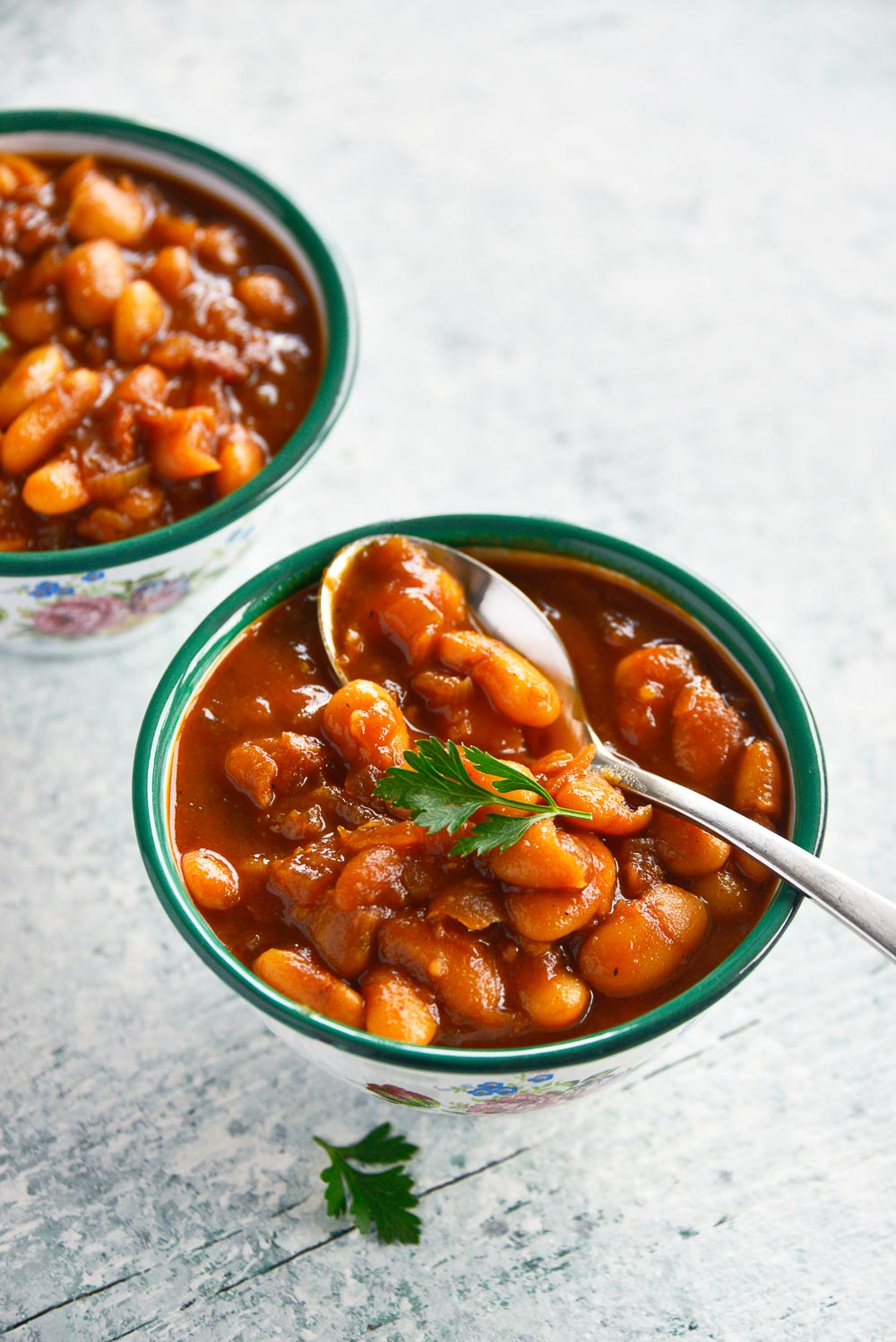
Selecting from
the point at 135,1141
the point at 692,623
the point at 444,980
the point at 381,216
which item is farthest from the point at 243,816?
the point at 381,216

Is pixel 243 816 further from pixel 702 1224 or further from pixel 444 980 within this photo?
pixel 702 1224

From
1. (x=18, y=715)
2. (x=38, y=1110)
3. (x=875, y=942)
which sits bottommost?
(x=38, y=1110)

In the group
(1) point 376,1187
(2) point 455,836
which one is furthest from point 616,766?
(1) point 376,1187

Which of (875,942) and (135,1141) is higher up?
(875,942)

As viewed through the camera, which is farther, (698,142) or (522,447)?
(698,142)

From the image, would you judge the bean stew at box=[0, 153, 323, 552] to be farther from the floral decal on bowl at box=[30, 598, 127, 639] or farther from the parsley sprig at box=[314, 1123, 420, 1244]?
the parsley sprig at box=[314, 1123, 420, 1244]

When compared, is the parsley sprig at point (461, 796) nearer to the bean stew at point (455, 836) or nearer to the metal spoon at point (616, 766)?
the bean stew at point (455, 836)

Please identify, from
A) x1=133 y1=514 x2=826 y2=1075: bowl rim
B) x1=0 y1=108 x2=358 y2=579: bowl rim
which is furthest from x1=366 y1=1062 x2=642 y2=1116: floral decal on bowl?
x1=0 y1=108 x2=358 y2=579: bowl rim

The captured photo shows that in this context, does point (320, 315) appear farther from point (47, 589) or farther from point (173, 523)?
point (47, 589)
